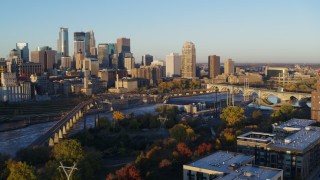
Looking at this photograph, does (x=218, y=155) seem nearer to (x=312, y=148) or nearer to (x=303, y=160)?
(x=303, y=160)

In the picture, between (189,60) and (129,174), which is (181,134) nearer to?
(129,174)

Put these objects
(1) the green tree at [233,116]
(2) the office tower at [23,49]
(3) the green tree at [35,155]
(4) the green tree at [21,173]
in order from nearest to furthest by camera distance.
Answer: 1. (4) the green tree at [21,173]
2. (3) the green tree at [35,155]
3. (1) the green tree at [233,116]
4. (2) the office tower at [23,49]

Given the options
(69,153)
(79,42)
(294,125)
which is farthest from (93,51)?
(69,153)

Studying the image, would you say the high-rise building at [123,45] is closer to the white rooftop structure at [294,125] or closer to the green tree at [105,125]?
the green tree at [105,125]

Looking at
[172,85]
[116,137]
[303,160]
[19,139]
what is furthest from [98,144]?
[172,85]

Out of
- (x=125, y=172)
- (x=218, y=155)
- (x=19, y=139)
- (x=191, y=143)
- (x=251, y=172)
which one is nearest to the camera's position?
(x=251, y=172)

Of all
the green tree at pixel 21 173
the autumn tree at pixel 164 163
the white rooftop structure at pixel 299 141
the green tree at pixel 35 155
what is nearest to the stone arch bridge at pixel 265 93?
the white rooftop structure at pixel 299 141
